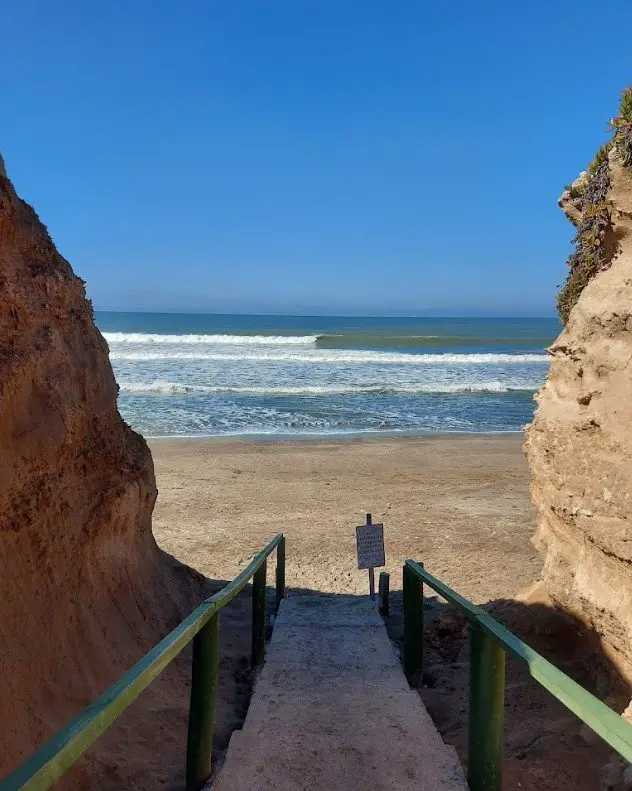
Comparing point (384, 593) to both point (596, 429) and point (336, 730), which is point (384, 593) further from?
point (596, 429)

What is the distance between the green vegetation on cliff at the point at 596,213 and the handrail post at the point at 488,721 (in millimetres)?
3000

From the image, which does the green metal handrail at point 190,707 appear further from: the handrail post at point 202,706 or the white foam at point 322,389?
the white foam at point 322,389

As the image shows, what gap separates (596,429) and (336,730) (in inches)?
87.0

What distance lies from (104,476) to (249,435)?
1282cm

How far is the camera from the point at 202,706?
9.62 feet

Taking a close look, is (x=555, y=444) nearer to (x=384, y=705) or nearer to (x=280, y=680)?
(x=384, y=705)

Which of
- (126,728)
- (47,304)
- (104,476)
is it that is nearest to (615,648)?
(126,728)

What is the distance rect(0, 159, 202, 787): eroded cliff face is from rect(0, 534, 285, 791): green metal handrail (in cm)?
49

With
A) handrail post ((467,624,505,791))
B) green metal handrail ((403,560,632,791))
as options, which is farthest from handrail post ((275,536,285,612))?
handrail post ((467,624,505,791))

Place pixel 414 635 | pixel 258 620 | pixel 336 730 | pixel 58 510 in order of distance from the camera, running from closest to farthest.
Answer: pixel 336 730 < pixel 58 510 < pixel 414 635 < pixel 258 620

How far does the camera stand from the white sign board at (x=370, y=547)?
23.3 feet

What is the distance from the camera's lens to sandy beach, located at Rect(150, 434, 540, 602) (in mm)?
8312

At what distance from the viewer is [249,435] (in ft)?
56.3

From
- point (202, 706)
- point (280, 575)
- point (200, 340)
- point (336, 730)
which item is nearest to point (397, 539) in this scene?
point (280, 575)
